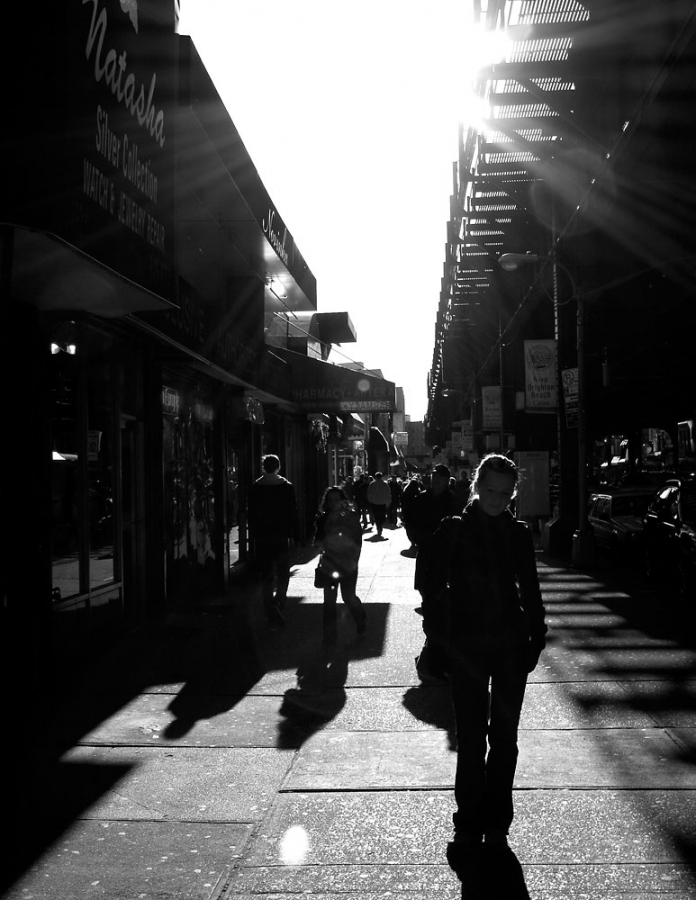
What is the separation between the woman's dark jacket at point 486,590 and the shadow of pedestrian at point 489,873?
86 cm

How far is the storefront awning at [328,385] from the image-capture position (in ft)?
69.2

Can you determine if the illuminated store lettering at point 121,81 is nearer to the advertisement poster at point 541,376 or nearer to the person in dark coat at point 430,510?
the person in dark coat at point 430,510

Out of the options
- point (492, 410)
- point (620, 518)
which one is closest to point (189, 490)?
point (620, 518)

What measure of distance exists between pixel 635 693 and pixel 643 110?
9.05m

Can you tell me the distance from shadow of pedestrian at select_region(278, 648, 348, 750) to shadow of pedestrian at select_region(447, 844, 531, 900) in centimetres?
220

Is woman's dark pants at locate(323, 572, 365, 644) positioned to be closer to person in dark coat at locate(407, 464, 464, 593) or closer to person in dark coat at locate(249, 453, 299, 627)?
person in dark coat at locate(407, 464, 464, 593)

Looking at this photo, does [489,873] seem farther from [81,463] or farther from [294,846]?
[81,463]

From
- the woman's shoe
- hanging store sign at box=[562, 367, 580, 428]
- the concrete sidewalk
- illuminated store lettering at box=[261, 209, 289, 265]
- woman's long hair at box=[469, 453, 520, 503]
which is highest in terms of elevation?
illuminated store lettering at box=[261, 209, 289, 265]

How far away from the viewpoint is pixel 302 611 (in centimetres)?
1291

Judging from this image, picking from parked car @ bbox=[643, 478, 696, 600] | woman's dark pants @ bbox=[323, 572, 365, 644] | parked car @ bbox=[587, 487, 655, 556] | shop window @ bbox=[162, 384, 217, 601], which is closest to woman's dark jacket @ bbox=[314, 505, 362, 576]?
woman's dark pants @ bbox=[323, 572, 365, 644]

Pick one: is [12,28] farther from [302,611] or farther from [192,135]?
[302,611]

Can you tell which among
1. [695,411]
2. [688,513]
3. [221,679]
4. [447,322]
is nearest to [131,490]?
[221,679]

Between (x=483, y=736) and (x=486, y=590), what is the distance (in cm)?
68

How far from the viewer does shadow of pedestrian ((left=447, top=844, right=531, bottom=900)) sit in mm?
4203
